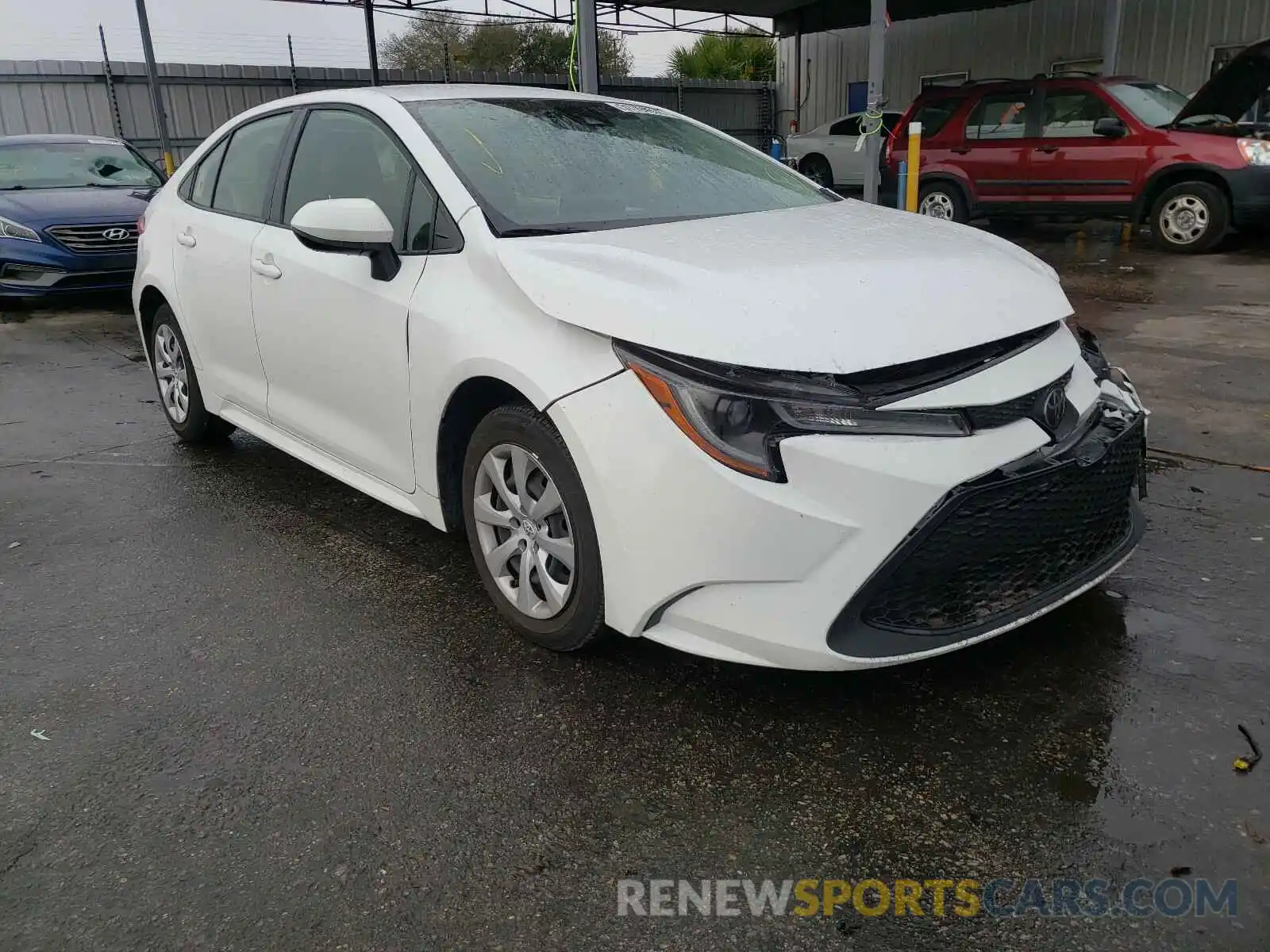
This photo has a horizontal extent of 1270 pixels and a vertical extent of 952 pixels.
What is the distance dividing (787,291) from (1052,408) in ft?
2.39

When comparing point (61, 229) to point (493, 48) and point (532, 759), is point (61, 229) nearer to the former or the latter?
point (532, 759)

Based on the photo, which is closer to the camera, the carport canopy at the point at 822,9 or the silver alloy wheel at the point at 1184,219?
the silver alloy wheel at the point at 1184,219

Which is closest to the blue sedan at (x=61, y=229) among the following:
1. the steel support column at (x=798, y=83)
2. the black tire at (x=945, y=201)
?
the black tire at (x=945, y=201)

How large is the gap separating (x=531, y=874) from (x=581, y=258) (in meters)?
1.53

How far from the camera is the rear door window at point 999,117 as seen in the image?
11141 mm

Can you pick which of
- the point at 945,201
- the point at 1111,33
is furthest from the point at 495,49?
the point at 945,201

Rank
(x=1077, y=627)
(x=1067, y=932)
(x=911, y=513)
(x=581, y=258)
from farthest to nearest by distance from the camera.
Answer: (x=1077, y=627) < (x=581, y=258) < (x=911, y=513) < (x=1067, y=932)

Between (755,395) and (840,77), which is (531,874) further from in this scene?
(840,77)

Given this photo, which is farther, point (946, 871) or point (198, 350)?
point (198, 350)

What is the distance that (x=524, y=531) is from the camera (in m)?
2.89

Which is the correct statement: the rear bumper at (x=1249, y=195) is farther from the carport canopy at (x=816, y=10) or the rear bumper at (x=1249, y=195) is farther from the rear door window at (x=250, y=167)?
the rear door window at (x=250, y=167)

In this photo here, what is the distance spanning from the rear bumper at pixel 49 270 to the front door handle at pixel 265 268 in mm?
6020

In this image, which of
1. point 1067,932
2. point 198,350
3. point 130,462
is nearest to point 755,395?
point 1067,932

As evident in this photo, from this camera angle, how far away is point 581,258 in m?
2.70
